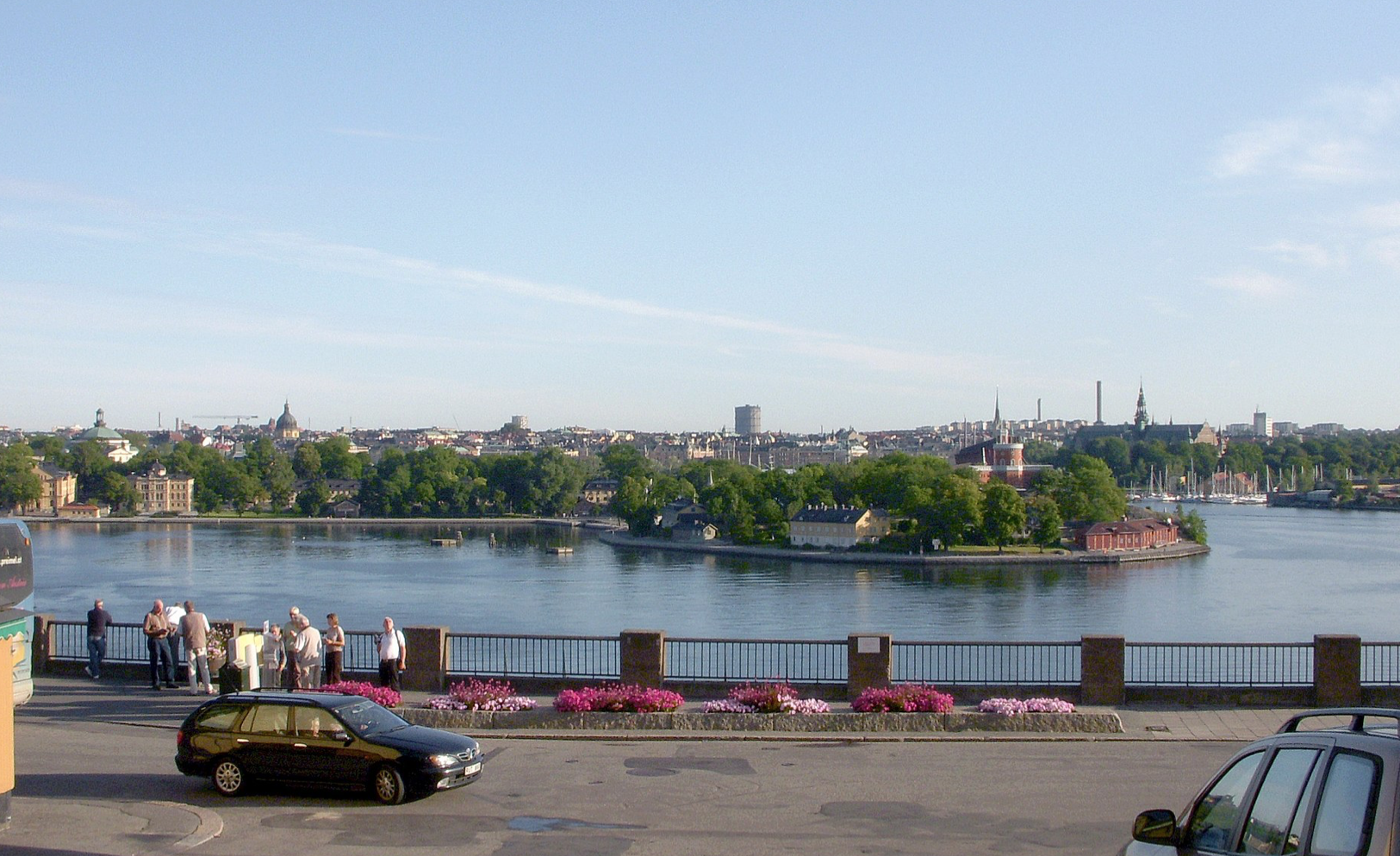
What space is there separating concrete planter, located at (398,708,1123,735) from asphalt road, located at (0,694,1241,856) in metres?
0.33

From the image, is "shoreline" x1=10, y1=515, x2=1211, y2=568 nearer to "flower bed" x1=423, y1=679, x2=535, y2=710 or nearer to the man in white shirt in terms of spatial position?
the man in white shirt

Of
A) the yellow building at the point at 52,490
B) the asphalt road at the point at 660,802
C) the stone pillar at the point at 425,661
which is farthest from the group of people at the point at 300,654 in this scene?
the yellow building at the point at 52,490

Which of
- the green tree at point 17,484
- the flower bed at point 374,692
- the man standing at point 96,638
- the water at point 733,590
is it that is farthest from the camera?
the green tree at point 17,484

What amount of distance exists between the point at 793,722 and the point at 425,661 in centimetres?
515

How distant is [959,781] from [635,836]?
11.4 ft

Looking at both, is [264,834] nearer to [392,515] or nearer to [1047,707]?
[1047,707]

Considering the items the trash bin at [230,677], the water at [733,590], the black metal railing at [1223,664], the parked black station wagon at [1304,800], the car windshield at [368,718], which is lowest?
the water at [733,590]

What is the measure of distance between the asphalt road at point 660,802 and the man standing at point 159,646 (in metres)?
2.89

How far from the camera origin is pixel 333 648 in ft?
56.2

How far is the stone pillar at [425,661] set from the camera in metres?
17.7

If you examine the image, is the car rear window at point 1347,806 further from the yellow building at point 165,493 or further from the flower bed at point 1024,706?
the yellow building at point 165,493

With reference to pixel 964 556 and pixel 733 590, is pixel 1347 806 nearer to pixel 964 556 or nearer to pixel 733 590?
pixel 733 590

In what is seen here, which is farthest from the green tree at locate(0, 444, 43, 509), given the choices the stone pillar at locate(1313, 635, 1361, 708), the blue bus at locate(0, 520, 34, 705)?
the stone pillar at locate(1313, 635, 1361, 708)

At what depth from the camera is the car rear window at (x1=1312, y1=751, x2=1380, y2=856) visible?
4836 mm
